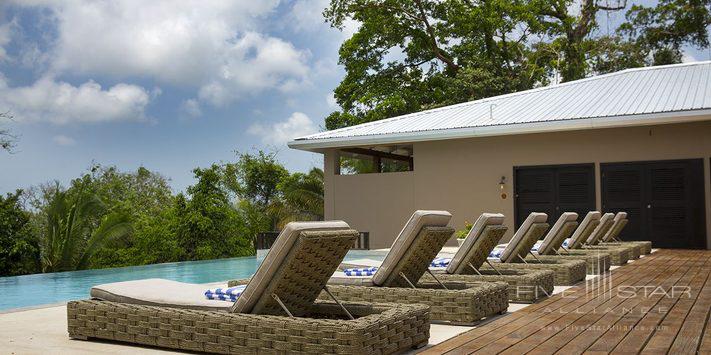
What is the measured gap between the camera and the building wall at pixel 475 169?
15547 mm

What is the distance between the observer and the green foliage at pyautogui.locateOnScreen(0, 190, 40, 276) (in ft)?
47.5

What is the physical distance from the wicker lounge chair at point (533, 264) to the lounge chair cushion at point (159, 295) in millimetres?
3702

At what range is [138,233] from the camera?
64.7ft

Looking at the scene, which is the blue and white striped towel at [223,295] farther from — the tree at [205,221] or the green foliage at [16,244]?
the tree at [205,221]

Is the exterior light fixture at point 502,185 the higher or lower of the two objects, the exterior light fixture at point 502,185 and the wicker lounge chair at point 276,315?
the higher

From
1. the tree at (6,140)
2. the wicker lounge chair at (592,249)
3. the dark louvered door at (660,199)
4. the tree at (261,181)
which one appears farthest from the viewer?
the tree at (261,181)

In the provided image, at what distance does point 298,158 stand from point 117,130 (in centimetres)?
1954

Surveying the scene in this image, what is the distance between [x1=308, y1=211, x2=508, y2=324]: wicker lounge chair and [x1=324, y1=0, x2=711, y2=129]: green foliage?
23873mm

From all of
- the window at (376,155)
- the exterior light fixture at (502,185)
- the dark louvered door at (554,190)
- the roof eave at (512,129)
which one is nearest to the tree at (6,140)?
the roof eave at (512,129)

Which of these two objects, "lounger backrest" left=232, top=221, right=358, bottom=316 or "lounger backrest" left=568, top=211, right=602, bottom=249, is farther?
"lounger backrest" left=568, top=211, right=602, bottom=249

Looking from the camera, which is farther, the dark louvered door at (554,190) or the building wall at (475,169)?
the dark louvered door at (554,190)

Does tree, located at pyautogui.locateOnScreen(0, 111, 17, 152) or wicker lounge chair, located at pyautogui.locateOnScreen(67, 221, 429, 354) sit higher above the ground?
tree, located at pyautogui.locateOnScreen(0, 111, 17, 152)

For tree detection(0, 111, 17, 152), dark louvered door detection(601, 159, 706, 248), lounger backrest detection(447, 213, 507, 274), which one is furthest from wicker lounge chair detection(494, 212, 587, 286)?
tree detection(0, 111, 17, 152)

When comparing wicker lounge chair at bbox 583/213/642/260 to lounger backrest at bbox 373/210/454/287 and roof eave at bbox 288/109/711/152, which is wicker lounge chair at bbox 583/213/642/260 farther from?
lounger backrest at bbox 373/210/454/287
